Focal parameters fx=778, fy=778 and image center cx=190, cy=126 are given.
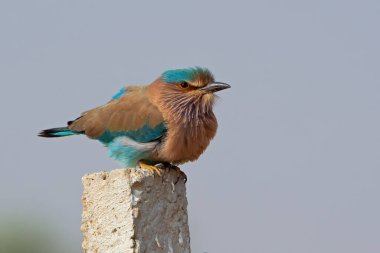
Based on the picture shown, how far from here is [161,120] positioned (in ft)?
17.2

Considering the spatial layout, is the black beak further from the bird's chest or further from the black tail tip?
the black tail tip

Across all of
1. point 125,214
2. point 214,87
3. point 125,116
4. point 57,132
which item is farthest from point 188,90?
point 125,214

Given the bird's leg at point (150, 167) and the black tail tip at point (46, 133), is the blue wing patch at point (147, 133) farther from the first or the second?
the black tail tip at point (46, 133)

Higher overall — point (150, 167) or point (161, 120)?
point (161, 120)

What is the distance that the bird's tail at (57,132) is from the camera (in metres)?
6.02

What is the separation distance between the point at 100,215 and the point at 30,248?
21.4 feet

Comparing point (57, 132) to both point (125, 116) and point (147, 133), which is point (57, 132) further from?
point (147, 133)

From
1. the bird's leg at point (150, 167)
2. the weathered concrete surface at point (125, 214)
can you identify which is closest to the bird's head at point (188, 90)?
the bird's leg at point (150, 167)

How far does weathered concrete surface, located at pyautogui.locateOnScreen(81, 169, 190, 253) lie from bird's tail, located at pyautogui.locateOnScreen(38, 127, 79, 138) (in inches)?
88.7

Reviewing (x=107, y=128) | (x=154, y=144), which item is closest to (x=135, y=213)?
(x=154, y=144)

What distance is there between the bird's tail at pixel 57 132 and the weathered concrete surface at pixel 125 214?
7.39 feet

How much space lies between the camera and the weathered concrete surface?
3629mm

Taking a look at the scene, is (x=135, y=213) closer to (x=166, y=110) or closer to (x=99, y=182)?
(x=99, y=182)

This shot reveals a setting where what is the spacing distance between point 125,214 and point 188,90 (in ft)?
6.65
